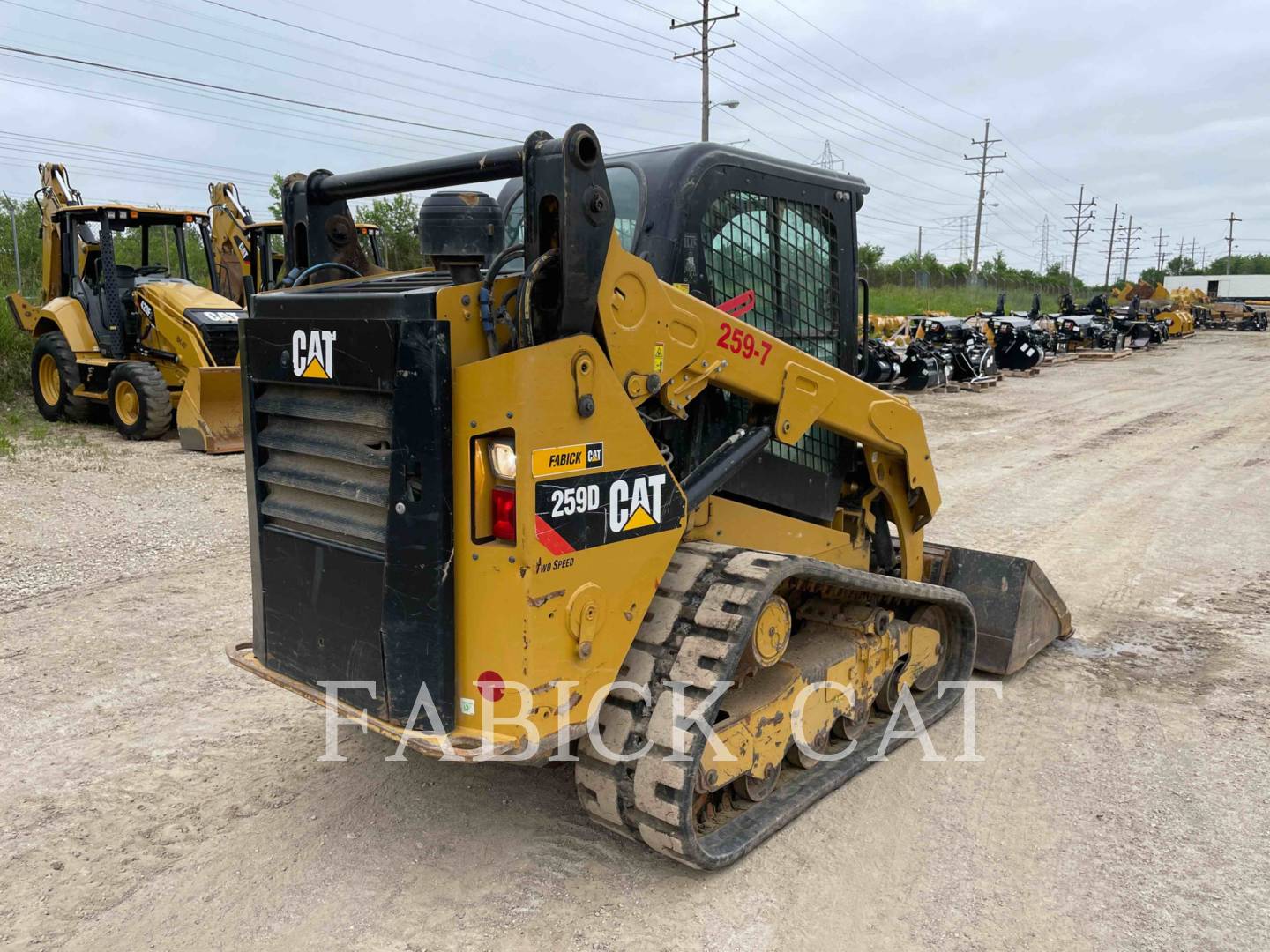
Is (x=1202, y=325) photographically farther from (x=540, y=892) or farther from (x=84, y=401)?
(x=540, y=892)

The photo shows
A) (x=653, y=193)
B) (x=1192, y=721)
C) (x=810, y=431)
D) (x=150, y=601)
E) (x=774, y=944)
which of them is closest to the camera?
(x=774, y=944)

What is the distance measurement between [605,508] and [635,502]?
0.44 feet

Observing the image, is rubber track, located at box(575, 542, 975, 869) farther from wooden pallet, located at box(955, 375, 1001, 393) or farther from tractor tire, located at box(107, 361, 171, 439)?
wooden pallet, located at box(955, 375, 1001, 393)

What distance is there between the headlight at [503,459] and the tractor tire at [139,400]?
10163mm

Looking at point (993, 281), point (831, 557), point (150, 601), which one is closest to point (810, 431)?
point (831, 557)

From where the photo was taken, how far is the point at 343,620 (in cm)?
304

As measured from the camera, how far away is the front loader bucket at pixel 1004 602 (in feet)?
16.2

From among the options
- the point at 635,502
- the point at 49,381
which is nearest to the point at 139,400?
the point at 49,381

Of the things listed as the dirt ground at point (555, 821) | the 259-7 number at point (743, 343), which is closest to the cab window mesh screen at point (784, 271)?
the 259-7 number at point (743, 343)

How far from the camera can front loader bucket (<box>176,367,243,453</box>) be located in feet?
35.6

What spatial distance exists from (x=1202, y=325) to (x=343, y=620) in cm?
4537

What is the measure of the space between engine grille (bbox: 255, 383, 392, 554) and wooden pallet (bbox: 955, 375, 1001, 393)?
17.6 metres

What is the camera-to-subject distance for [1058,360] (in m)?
26.3

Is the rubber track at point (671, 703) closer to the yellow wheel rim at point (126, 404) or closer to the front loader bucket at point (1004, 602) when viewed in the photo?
the front loader bucket at point (1004, 602)
